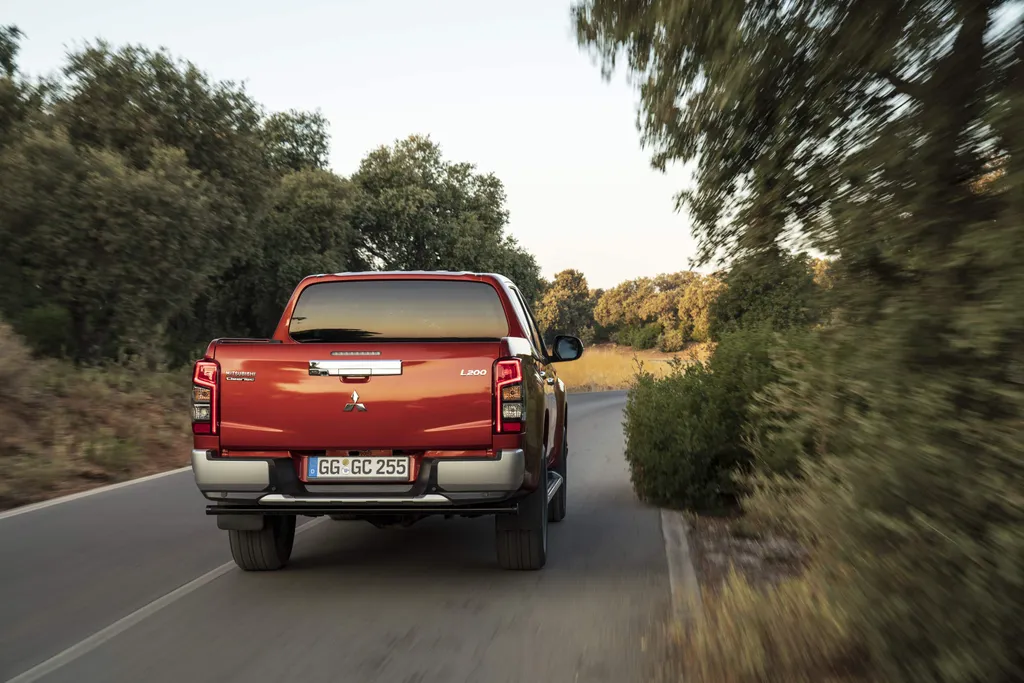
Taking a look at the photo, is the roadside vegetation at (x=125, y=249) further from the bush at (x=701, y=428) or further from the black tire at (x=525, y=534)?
the black tire at (x=525, y=534)

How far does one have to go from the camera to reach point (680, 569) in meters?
6.52

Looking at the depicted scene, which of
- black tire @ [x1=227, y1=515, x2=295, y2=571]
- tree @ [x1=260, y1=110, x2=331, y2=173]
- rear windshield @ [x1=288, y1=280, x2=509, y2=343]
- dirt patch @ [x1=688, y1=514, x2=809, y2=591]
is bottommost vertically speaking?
dirt patch @ [x1=688, y1=514, x2=809, y2=591]

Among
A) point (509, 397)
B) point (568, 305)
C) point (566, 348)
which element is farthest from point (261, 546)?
point (568, 305)

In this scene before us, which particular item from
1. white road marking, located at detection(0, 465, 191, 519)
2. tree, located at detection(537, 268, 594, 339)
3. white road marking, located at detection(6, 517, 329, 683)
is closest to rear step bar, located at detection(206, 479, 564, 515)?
white road marking, located at detection(6, 517, 329, 683)

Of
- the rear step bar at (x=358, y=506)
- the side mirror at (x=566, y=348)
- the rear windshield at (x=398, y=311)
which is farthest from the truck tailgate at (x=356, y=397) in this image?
the side mirror at (x=566, y=348)

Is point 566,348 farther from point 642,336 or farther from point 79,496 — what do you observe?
point 642,336

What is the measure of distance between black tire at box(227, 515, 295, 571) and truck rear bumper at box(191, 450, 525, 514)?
0.69 m

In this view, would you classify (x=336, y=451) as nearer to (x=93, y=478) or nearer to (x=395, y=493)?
(x=395, y=493)

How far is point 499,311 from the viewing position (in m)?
7.14

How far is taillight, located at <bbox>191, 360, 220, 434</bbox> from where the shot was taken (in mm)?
5863

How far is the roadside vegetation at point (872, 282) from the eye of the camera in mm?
3348

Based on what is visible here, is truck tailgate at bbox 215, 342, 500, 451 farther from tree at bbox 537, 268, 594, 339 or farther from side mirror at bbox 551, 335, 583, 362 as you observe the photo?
tree at bbox 537, 268, 594, 339

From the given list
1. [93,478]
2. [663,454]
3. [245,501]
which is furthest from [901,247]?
[93,478]

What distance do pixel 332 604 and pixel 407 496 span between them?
0.77m
